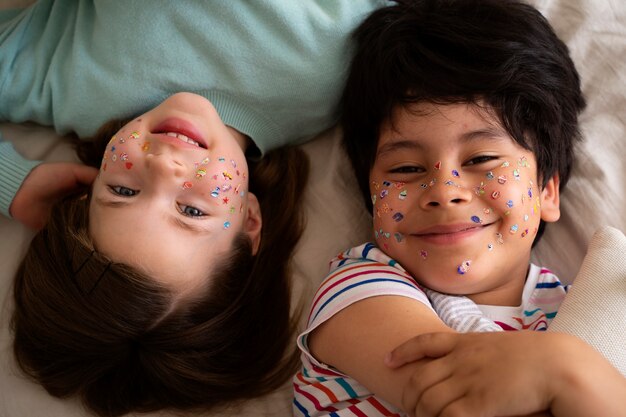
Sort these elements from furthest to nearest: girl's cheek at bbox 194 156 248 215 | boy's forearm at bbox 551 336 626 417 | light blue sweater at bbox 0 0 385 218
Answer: light blue sweater at bbox 0 0 385 218, girl's cheek at bbox 194 156 248 215, boy's forearm at bbox 551 336 626 417

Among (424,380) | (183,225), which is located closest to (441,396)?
(424,380)

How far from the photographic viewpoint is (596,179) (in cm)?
131

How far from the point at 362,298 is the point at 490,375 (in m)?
0.26

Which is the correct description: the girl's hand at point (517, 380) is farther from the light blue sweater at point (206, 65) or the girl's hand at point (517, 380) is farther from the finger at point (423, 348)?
the light blue sweater at point (206, 65)

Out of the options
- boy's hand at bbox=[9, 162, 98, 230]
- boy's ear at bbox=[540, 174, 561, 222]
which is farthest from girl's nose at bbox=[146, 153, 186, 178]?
boy's ear at bbox=[540, 174, 561, 222]

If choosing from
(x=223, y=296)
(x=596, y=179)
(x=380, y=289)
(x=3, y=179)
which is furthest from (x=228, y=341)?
(x=596, y=179)

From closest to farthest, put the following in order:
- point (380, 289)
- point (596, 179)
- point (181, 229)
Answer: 1. point (380, 289)
2. point (181, 229)
3. point (596, 179)

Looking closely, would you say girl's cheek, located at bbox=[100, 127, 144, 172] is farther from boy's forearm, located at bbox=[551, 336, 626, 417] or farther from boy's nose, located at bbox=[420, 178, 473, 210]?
boy's forearm, located at bbox=[551, 336, 626, 417]

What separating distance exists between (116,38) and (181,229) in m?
0.50

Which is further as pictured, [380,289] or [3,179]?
[3,179]

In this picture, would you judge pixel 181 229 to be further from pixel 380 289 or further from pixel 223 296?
pixel 380 289

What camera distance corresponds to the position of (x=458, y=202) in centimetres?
111

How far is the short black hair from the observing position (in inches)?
46.6

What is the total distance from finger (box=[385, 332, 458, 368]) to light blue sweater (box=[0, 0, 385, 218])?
0.65 metres
